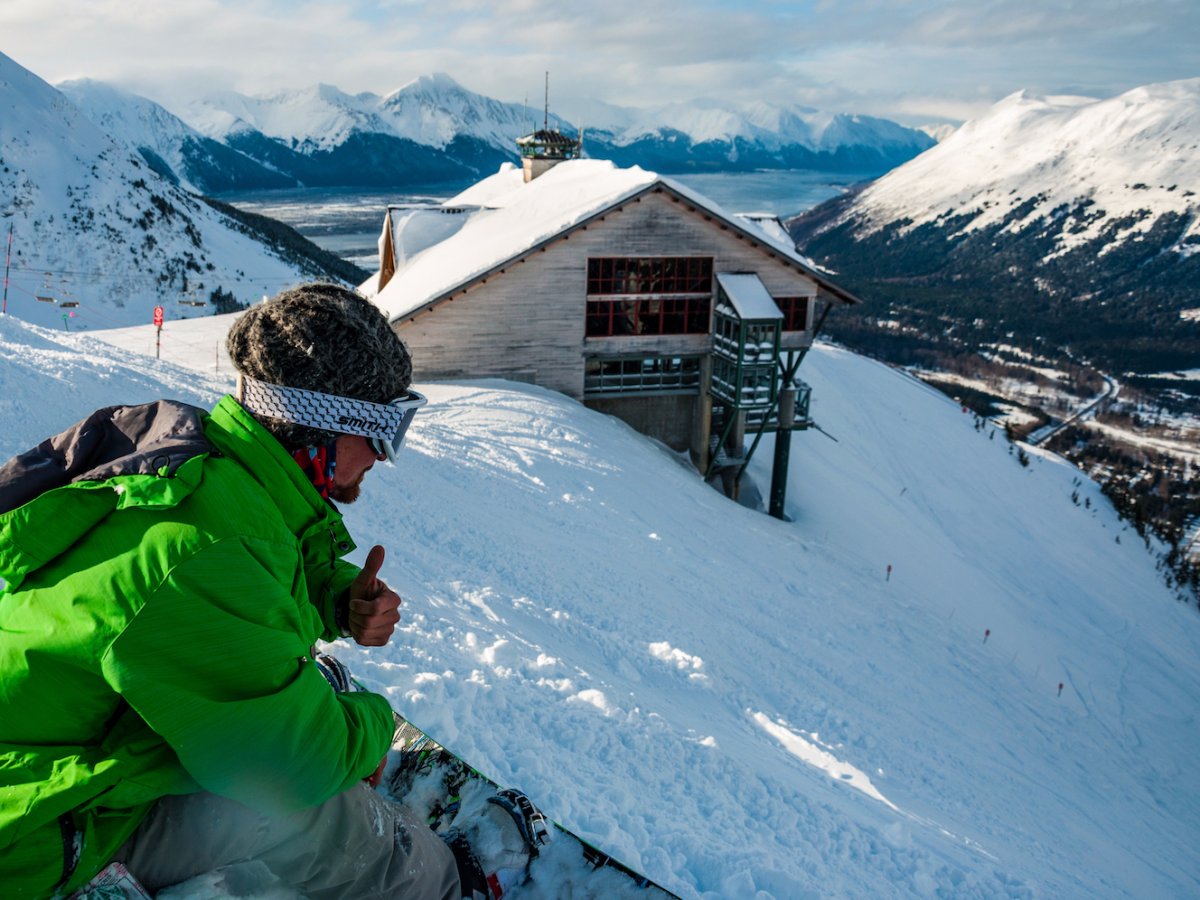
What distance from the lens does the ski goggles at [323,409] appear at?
2627mm

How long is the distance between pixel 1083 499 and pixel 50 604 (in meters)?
49.3

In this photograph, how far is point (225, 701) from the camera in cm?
219

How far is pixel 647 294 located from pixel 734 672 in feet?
54.7

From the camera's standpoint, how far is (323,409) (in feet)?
8.79

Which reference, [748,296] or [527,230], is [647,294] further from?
[527,230]

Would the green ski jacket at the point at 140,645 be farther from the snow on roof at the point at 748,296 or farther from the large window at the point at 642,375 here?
the large window at the point at 642,375

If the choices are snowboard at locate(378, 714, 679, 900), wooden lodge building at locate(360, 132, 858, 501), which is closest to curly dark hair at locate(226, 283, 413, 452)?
snowboard at locate(378, 714, 679, 900)

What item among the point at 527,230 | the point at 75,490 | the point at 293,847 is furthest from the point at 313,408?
the point at 527,230

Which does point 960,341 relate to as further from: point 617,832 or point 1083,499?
point 617,832

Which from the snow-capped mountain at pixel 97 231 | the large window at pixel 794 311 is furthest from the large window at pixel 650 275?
the snow-capped mountain at pixel 97 231

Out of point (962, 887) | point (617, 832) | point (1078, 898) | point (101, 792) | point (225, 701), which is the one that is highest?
point (225, 701)

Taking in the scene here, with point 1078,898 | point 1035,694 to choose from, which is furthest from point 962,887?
point 1035,694

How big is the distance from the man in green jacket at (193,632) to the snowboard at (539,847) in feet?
4.08

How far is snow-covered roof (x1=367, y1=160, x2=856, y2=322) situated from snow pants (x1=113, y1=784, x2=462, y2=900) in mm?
19709
